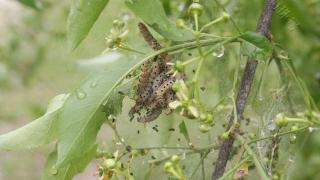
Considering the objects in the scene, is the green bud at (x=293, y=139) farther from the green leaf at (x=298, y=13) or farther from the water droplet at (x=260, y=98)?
the green leaf at (x=298, y=13)

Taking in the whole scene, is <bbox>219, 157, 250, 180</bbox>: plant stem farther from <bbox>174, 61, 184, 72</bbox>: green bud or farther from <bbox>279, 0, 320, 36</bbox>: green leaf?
<bbox>279, 0, 320, 36</bbox>: green leaf

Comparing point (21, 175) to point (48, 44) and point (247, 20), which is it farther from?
point (247, 20)

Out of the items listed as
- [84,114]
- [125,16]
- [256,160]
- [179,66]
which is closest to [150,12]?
[179,66]

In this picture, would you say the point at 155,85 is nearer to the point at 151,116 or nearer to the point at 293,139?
the point at 151,116

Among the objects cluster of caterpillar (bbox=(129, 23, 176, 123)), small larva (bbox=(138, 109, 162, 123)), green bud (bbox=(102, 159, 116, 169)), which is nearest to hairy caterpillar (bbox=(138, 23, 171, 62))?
cluster of caterpillar (bbox=(129, 23, 176, 123))

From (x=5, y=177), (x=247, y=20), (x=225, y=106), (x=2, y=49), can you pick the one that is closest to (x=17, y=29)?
(x=2, y=49)

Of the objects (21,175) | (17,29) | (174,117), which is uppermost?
(17,29)
